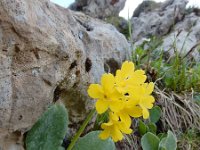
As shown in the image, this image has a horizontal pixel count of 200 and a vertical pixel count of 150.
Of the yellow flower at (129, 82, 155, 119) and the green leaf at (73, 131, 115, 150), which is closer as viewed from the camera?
the yellow flower at (129, 82, 155, 119)

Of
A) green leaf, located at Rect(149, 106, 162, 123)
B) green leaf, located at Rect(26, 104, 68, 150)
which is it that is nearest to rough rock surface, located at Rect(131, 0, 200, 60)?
green leaf, located at Rect(149, 106, 162, 123)

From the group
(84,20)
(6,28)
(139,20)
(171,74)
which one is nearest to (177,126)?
(171,74)

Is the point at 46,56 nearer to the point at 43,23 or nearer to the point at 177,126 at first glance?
the point at 43,23

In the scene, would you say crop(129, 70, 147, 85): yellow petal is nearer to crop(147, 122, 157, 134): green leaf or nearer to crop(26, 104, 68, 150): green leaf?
crop(26, 104, 68, 150): green leaf

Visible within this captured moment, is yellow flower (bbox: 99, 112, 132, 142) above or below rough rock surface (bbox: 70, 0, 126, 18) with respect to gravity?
above

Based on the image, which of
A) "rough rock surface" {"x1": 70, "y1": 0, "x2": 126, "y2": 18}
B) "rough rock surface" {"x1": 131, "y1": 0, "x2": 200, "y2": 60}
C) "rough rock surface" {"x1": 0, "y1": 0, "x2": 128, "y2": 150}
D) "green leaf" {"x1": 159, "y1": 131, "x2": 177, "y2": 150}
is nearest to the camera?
"rough rock surface" {"x1": 0, "y1": 0, "x2": 128, "y2": 150}

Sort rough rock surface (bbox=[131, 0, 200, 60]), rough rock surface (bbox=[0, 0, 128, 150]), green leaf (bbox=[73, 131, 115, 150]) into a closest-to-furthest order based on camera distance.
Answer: rough rock surface (bbox=[0, 0, 128, 150]) < green leaf (bbox=[73, 131, 115, 150]) < rough rock surface (bbox=[131, 0, 200, 60])

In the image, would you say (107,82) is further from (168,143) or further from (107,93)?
(168,143)

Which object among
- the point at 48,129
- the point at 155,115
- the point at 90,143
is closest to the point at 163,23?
the point at 155,115
